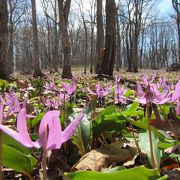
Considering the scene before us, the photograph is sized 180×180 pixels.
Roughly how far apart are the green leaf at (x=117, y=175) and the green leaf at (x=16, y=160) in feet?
0.90

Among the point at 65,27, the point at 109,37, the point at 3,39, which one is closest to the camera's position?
the point at 3,39

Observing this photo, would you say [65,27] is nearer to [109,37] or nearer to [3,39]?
[109,37]

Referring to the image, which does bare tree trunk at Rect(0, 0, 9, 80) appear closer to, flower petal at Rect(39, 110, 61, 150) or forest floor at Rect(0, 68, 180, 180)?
forest floor at Rect(0, 68, 180, 180)

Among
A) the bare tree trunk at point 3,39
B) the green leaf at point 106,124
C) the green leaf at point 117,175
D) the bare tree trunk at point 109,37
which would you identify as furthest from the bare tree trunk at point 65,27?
the green leaf at point 117,175

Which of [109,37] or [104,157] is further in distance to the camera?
[109,37]

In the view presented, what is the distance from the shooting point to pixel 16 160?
2.98 ft

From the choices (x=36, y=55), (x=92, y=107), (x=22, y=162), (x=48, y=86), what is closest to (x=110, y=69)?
(x=36, y=55)

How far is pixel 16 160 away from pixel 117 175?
35cm

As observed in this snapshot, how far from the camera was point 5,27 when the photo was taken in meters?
9.25

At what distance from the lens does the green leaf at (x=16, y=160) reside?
0.87m

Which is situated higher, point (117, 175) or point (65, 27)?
point (65, 27)

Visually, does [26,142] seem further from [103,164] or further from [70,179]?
[103,164]

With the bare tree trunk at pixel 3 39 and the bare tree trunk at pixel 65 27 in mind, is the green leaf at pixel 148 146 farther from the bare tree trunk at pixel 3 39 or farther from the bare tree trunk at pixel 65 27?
the bare tree trunk at pixel 65 27

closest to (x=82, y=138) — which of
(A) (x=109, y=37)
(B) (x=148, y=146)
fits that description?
(B) (x=148, y=146)
